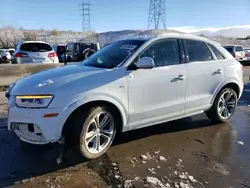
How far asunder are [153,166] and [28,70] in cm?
792

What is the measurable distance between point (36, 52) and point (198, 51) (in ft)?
27.2

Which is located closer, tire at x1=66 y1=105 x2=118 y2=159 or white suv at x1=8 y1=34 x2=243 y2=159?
white suv at x1=8 y1=34 x2=243 y2=159

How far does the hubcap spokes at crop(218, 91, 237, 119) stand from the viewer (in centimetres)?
562

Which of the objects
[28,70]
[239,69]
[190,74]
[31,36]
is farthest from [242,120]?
[31,36]

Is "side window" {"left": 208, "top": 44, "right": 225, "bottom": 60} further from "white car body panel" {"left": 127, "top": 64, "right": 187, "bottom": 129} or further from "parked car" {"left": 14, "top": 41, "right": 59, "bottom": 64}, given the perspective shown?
"parked car" {"left": 14, "top": 41, "right": 59, "bottom": 64}

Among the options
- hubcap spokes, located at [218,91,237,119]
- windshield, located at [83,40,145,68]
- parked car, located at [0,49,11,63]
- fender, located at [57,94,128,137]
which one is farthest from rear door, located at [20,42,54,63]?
parked car, located at [0,49,11,63]

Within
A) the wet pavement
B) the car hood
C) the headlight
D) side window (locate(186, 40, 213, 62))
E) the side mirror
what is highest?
side window (locate(186, 40, 213, 62))

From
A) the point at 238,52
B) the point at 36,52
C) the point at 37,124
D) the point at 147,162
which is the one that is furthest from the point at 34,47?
the point at 238,52

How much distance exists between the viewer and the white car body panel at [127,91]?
11.8ft

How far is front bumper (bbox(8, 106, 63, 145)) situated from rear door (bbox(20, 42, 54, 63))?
8325mm

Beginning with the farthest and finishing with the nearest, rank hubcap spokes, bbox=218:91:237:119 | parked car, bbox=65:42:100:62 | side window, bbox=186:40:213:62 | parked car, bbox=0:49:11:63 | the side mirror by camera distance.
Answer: parked car, bbox=0:49:11:63, parked car, bbox=65:42:100:62, hubcap spokes, bbox=218:91:237:119, side window, bbox=186:40:213:62, the side mirror

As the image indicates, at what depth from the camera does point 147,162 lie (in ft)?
12.9

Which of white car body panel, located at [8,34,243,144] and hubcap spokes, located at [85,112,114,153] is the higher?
white car body panel, located at [8,34,243,144]

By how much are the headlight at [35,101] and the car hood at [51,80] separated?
67 millimetres
